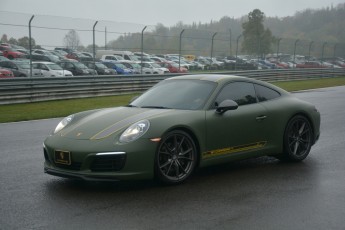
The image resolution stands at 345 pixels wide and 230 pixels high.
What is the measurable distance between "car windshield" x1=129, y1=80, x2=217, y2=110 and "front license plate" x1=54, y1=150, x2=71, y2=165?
1487 mm

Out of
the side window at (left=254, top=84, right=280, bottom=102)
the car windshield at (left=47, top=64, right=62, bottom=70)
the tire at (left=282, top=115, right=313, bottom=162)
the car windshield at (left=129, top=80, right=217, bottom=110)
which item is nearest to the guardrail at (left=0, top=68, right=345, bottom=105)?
the car windshield at (left=47, top=64, right=62, bottom=70)

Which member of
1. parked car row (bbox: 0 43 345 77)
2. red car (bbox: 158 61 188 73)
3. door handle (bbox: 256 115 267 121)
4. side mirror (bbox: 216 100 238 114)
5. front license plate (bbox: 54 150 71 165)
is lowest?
red car (bbox: 158 61 188 73)

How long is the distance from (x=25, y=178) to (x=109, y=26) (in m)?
15.7

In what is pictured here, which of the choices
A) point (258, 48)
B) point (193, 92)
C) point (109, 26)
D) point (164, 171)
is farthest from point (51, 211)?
point (258, 48)

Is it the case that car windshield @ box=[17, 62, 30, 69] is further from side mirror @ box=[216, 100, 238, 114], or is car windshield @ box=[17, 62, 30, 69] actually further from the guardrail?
side mirror @ box=[216, 100, 238, 114]

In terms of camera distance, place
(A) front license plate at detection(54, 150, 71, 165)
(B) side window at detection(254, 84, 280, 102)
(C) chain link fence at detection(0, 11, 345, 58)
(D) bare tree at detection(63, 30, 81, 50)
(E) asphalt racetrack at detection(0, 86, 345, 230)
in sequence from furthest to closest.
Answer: (D) bare tree at detection(63, 30, 81, 50)
(C) chain link fence at detection(0, 11, 345, 58)
(B) side window at detection(254, 84, 280, 102)
(A) front license plate at detection(54, 150, 71, 165)
(E) asphalt racetrack at detection(0, 86, 345, 230)

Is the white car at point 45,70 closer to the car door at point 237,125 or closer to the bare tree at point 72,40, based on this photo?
the bare tree at point 72,40

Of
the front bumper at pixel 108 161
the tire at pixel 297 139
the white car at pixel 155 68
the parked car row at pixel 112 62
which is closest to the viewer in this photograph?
the front bumper at pixel 108 161

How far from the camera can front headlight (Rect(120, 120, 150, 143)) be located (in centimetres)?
566

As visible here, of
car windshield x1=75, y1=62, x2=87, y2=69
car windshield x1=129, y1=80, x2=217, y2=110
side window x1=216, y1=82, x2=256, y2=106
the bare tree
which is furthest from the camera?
car windshield x1=75, y1=62, x2=87, y2=69

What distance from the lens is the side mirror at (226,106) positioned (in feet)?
20.8

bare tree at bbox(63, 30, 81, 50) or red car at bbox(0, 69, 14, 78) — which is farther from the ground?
bare tree at bbox(63, 30, 81, 50)

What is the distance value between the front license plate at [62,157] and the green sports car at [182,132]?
11 mm

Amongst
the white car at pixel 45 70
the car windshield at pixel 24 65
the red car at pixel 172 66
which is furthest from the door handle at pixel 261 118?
the red car at pixel 172 66
